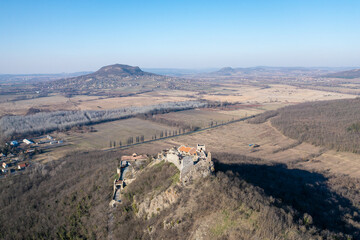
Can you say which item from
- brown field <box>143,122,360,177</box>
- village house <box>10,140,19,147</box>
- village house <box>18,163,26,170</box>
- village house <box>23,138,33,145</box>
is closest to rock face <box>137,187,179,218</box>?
brown field <box>143,122,360,177</box>

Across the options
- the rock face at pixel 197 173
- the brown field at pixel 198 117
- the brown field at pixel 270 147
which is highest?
the rock face at pixel 197 173

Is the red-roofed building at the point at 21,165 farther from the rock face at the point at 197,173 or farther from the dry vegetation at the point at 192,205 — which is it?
the rock face at the point at 197,173

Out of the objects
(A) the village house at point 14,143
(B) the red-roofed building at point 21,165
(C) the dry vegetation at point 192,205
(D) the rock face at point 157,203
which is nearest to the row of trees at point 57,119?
(A) the village house at point 14,143

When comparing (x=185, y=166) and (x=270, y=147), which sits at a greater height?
(x=185, y=166)

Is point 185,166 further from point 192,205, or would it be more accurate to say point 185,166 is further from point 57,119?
point 57,119

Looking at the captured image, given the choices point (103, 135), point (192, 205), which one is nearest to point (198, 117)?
point (103, 135)

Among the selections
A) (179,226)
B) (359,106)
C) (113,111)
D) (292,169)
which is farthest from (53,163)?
(359,106)
